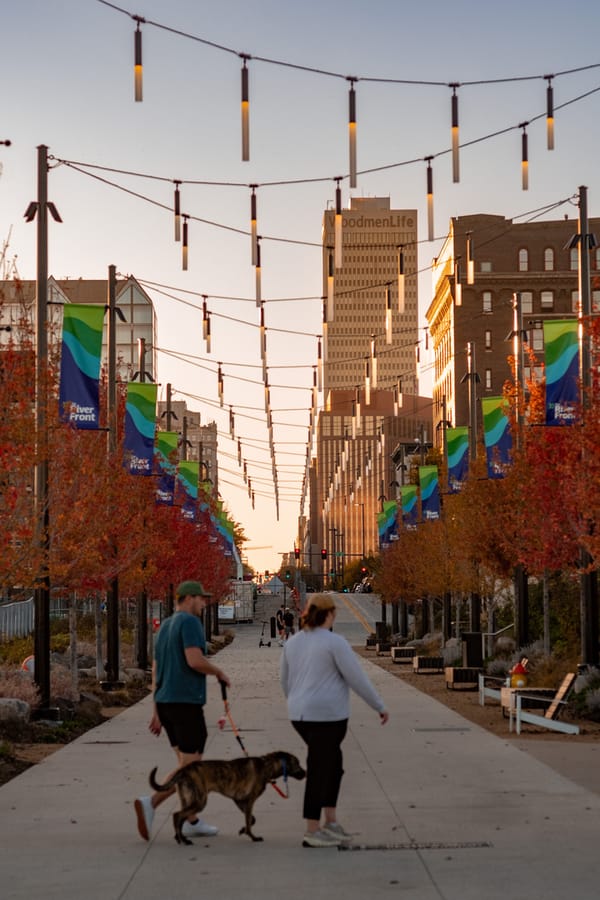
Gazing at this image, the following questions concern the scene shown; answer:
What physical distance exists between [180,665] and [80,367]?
547 inches

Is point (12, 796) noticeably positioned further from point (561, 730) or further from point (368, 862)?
point (561, 730)

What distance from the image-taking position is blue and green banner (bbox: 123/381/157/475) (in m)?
32.9

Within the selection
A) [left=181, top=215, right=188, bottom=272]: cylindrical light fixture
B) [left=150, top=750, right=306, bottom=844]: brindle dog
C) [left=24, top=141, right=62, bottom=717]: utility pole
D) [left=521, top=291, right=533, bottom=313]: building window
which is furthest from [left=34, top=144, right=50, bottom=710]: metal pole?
[left=521, top=291, right=533, bottom=313]: building window

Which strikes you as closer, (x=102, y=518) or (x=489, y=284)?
(x=102, y=518)

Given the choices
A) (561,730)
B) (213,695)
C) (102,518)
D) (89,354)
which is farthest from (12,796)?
(213,695)

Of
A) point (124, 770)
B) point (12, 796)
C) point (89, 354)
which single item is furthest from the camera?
point (89, 354)

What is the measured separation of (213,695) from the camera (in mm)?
31844

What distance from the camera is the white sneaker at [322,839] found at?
10727mm

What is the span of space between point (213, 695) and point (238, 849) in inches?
833

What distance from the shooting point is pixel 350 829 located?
11.8 m

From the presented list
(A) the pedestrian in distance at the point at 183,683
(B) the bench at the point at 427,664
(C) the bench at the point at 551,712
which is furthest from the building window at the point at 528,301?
(A) the pedestrian in distance at the point at 183,683

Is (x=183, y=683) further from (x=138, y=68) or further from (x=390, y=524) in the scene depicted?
(x=390, y=524)

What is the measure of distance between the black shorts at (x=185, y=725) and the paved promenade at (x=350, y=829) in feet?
2.43

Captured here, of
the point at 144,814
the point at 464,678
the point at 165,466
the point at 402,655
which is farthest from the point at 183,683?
the point at 402,655
